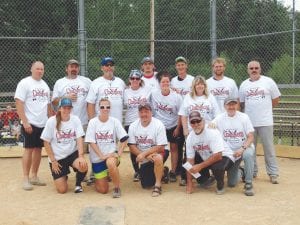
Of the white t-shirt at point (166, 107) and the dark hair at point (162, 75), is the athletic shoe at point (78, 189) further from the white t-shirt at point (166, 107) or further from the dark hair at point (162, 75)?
the dark hair at point (162, 75)

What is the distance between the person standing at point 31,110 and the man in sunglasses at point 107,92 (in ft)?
2.07

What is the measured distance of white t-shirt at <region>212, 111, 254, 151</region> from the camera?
19.9 ft

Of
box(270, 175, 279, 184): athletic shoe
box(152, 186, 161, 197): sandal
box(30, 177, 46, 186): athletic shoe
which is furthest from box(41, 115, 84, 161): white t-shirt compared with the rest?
box(270, 175, 279, 184): athletic shoe

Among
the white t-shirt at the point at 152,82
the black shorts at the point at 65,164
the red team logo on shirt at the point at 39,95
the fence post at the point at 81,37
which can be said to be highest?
the fence post at the point at 81,37

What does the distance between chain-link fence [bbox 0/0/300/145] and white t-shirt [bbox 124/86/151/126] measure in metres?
3.21

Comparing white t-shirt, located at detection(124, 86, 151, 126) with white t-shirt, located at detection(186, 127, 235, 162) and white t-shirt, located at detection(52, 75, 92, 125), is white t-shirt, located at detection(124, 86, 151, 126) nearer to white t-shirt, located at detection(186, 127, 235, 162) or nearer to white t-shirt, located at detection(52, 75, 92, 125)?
white t-shirt, located at detection(52, 75, 92, 125)

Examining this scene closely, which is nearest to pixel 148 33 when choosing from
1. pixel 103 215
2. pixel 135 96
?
pixel 135 96

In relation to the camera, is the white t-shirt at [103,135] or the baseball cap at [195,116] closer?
the baseball cap at [195,116]

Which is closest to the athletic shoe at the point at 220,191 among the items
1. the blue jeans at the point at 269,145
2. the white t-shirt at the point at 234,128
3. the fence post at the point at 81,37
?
the white t-shirt at the point at 234,128

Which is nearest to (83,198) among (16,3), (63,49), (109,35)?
(63,49)

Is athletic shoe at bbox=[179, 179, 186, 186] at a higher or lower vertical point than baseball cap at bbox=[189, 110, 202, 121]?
lower

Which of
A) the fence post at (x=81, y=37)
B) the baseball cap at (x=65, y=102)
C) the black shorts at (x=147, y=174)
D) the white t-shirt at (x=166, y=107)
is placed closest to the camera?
the baseball cap at (x=65, y=102)

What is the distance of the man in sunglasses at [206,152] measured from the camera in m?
5.74

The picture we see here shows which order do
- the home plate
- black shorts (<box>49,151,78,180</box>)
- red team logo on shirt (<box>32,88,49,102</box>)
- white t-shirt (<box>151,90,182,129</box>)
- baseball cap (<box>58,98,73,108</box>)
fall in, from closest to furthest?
the home plate → baseball cap (<box>58,98,73,108</box>) → black shorts (<box>49,151,78,180</box>) → red team logo on shirt (<box>32,88,49,102</box>) → white t-shirt (<box>151,90,182,129</box>)
